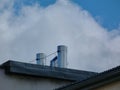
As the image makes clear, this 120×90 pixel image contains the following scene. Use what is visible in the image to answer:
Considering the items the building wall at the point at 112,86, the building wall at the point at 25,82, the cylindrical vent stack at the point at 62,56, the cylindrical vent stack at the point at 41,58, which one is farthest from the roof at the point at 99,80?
the cylindrical vent stack at the point at 41,58

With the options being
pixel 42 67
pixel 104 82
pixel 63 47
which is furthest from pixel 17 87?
pixel 104 82

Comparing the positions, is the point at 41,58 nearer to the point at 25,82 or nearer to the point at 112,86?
the point at 25,82

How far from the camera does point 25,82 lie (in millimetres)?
15844

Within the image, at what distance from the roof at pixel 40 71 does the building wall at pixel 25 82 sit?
0.19 m

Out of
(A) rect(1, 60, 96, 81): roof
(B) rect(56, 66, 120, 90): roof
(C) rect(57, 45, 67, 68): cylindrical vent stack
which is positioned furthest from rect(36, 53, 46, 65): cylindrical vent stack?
(B) rect(56, 66, 120, 90): roof

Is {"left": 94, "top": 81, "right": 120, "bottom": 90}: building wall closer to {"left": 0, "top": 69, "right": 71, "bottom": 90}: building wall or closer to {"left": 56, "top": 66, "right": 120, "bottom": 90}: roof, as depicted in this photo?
{"left": 56, "top": 66, "right": 120, "bottom": 90}: roof

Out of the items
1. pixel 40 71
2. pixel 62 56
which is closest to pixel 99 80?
pixel 40 71

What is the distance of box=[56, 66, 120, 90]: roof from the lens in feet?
33.8

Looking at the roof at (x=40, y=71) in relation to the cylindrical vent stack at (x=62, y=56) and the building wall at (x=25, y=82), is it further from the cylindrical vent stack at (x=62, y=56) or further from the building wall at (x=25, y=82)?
the cylindrical vent stack at (x=62, y=56)

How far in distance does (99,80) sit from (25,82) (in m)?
5.56

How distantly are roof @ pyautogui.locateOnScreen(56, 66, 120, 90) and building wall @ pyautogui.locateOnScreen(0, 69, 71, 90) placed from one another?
4.08m

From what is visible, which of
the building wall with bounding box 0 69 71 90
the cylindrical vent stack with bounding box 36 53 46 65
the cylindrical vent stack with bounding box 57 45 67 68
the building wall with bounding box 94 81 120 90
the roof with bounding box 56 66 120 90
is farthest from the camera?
the cylindrical vent stack with bounding box 36 53 46 65

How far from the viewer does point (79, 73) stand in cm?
1727

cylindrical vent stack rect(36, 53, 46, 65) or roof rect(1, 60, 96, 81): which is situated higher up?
cylindrical vent stack rect(36, 53, 46, 65)
